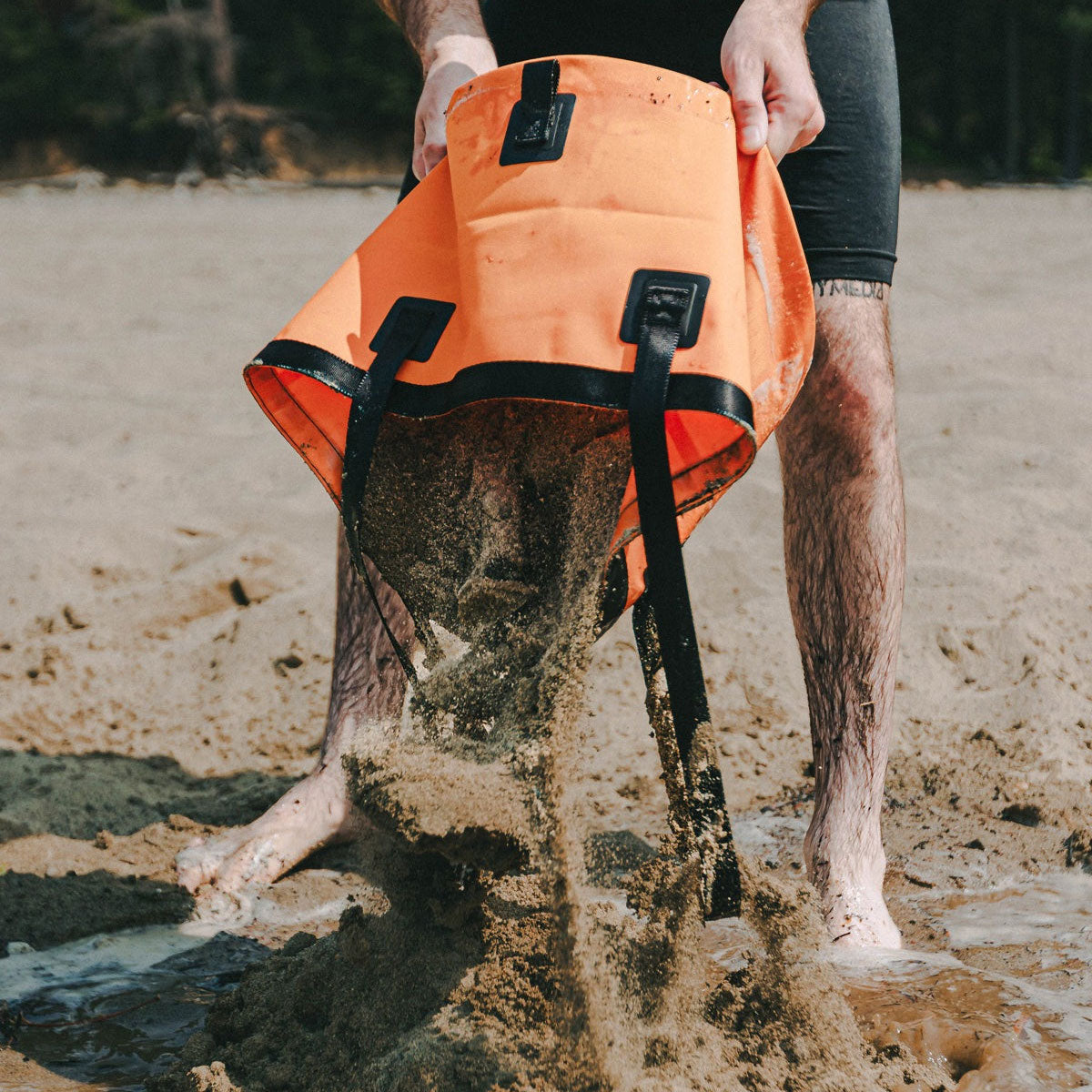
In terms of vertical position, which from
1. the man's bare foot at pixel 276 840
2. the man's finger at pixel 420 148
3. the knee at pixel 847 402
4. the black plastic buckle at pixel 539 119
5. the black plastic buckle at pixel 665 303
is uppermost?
the black plastic buckle at pixel 539 119

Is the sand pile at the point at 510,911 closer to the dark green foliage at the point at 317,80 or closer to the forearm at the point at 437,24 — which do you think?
the forearm at the point at 437,24

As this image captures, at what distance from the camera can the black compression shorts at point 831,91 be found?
5.60ft

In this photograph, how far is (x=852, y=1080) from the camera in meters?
1.23

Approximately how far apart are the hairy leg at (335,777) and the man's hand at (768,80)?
91cm

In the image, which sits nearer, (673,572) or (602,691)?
(673,572)

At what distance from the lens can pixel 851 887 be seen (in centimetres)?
163

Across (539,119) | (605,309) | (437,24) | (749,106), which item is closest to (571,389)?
(605,309)

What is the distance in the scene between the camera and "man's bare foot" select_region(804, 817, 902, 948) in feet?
5.21

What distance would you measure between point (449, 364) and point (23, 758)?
135 centimetres

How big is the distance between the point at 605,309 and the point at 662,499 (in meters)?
0.21

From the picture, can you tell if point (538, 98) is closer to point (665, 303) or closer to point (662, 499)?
point (665, 303)

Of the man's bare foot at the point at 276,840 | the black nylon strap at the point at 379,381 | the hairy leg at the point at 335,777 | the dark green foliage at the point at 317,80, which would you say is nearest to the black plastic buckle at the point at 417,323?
the black nylon strap at the point at 379,381

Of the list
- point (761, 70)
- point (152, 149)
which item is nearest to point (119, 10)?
point (152, 149)

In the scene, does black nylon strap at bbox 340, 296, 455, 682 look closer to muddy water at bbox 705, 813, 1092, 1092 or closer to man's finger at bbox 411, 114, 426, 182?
man's finger at bbox 411, 114, 426, 182
